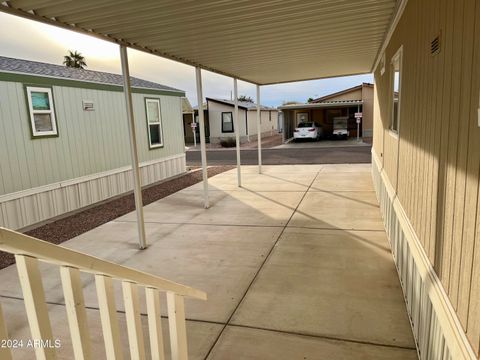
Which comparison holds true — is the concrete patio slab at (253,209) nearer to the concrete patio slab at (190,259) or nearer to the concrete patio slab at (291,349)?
the concrete patio slab at (190,259)

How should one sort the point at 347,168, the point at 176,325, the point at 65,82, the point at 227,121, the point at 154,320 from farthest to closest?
1. the point at 227,121
2. the point at 347,168
3. the point at 65,82
4. the point at 176,325
5. the point at 154,320

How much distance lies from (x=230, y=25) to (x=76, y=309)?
13.9ft

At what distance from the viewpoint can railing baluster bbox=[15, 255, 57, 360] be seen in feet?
3.34

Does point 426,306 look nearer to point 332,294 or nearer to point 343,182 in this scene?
point 332,294

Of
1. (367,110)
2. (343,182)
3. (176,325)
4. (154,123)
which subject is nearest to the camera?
(176,325)

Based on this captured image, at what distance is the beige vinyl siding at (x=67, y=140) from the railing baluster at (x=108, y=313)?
624cm

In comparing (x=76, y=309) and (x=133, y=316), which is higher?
(x=76, y=309)

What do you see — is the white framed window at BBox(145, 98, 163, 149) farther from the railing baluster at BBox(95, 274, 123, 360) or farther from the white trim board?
the railing baluster at BBox(95, 274, 123, 360)

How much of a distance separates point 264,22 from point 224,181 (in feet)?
21.5

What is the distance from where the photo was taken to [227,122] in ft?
86.6

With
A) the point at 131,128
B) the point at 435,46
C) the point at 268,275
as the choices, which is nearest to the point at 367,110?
the point at 131,128

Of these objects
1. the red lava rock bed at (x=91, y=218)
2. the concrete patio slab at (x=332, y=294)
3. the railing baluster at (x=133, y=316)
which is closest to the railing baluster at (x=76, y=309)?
the railing baluster at (x=133, y=316)

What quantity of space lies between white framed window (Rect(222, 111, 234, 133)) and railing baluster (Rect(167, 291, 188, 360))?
24.7 metres

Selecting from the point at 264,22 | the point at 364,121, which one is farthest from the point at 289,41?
the point at 364,121
